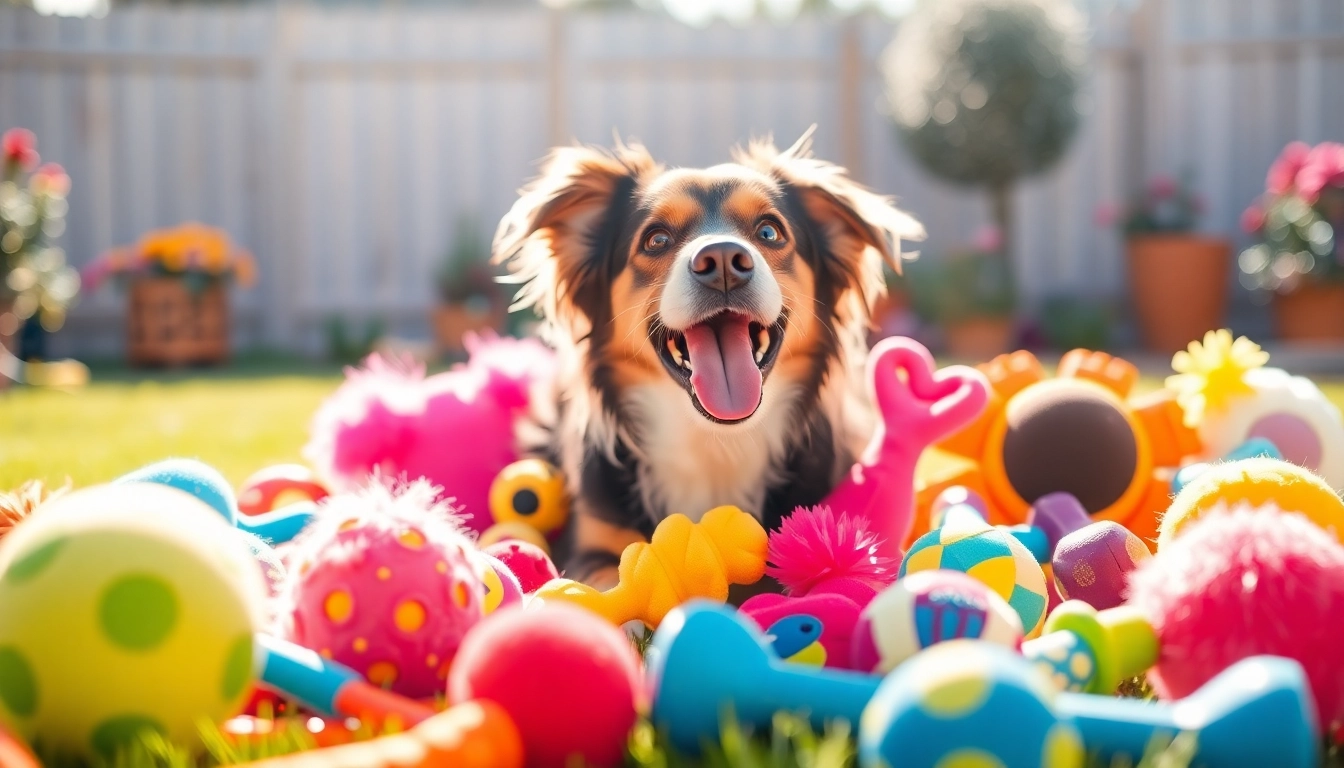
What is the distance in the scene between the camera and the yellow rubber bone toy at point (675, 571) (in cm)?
199

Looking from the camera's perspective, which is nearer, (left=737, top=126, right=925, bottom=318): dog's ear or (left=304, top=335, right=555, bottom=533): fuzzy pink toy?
(left=737, top=126, right=925, bottom=318): dog's ear

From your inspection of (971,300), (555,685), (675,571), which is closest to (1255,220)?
(971,300)

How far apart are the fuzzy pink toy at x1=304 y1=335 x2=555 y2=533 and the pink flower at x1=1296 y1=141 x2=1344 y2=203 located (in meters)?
6.43

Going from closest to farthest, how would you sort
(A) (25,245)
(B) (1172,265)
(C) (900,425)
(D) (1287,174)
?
(C) (900,425) → (A) (25,245) → (D) (1287,174) → (B) (1172,265)

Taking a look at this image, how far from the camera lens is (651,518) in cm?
264

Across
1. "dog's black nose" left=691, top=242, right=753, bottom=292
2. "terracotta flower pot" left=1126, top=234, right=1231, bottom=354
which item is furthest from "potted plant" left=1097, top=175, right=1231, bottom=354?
"dog's black nose" left=691, top=242, right=753, bottom=292

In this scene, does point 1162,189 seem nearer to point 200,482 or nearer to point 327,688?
point 200,482

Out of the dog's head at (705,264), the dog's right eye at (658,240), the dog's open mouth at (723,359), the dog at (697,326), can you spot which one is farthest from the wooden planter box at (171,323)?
the dog's open mouth at (723,359)

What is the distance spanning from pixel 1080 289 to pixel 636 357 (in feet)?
25.6

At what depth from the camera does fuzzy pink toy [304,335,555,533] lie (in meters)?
3.01

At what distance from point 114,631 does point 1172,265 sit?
28.2 ft

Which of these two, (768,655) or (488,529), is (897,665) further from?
(488,529)

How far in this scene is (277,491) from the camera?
114 inches

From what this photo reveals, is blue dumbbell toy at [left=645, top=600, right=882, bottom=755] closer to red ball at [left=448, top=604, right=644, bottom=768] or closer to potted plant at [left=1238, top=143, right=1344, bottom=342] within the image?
red ball at [left=448, top=604, right=644, bottom=768]
